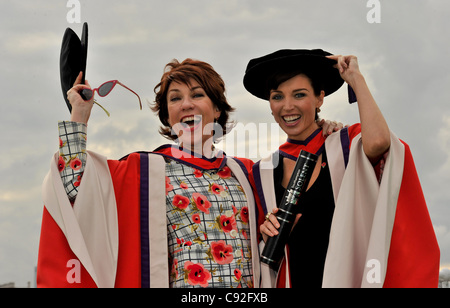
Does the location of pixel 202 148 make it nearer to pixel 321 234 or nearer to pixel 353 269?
pixel 321 234

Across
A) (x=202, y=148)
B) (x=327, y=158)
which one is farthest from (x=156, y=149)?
(x=327, y=158)

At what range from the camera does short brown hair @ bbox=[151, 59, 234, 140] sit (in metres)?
4.44

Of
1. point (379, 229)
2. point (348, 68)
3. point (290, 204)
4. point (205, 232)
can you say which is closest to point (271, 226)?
point (290, 204)

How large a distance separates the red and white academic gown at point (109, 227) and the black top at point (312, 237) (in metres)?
0.33

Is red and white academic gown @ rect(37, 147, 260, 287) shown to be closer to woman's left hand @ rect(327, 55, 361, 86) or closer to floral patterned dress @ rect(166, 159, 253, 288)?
floral patterned dress @ rect(166, 159, 253, 288)

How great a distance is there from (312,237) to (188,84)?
1.70 m

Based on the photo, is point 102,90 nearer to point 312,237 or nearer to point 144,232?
point 144,232

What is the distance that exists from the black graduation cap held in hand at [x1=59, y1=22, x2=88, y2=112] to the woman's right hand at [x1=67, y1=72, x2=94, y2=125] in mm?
126

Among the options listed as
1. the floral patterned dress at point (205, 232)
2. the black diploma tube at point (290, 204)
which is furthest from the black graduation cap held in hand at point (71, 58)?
the black diploma tube at point (290, 204)

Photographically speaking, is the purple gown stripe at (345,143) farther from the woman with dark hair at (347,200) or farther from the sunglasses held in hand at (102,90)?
the sunglasses held in hand at (102,90)
